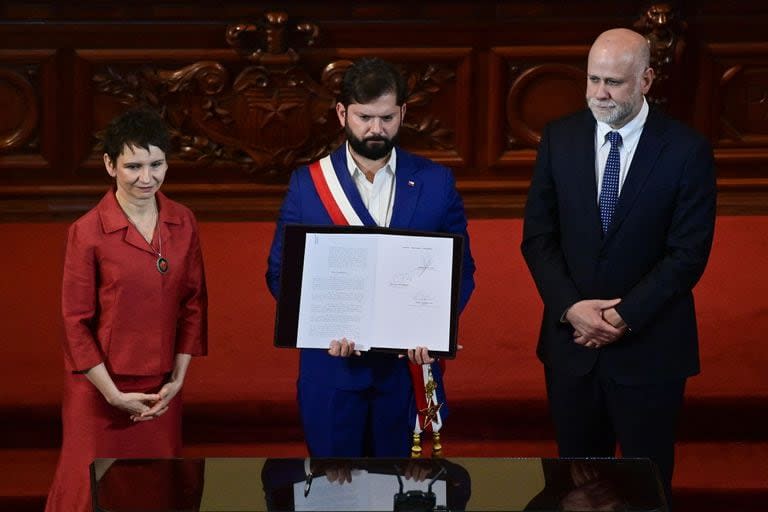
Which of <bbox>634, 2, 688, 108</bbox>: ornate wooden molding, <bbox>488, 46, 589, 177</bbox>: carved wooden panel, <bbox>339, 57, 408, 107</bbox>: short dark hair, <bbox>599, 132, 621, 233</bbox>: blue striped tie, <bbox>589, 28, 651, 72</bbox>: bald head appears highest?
<bbox>634, 2, 688, 108</bbox>: ornate wooden molding

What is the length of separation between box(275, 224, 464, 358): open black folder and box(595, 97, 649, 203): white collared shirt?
49 centimetres

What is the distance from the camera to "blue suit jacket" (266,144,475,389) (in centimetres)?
370

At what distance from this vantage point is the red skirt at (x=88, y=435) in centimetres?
376

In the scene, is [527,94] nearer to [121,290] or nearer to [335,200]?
[335,200]

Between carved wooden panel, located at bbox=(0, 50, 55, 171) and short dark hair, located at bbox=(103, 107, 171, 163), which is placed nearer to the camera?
short dark hair, located at bbox=(103, 107, 171, 163)

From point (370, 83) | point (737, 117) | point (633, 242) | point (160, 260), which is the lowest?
point (160, 260)

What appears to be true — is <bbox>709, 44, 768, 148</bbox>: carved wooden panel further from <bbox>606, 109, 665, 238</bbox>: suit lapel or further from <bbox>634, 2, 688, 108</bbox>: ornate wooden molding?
<bbox>606, 109, 665, 238</bbox>: suit lapel

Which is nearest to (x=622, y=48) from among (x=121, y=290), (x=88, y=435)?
(x=121, y=290)

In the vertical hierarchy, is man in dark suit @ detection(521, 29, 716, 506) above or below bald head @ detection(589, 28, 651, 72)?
below

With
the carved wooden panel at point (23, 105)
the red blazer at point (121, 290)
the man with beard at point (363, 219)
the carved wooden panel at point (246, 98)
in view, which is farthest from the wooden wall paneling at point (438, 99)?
the red blazer at point (121, 290)

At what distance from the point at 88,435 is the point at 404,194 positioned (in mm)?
1027

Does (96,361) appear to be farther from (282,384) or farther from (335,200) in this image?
(282,384)

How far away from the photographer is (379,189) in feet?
12.3

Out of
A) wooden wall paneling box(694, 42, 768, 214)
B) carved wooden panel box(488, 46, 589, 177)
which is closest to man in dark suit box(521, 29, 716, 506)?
carved wooden panel box(488, 46, 589, 177)
